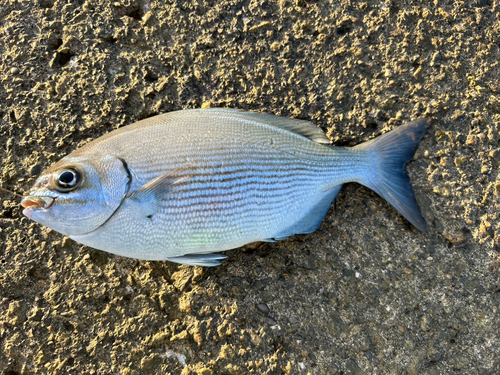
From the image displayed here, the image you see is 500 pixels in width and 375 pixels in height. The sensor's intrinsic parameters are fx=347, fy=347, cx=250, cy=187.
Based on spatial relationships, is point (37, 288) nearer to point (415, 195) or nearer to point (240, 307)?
point (240, 307)

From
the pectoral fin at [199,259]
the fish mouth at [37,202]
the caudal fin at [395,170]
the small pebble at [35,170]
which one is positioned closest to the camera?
the fish mouth at [37,202]

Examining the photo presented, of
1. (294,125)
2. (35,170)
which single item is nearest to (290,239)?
(294,125)

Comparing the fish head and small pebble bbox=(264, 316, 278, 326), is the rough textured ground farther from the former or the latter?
the fish head

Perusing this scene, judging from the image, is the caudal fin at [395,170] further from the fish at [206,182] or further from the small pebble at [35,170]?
the small pebble at [35,170]

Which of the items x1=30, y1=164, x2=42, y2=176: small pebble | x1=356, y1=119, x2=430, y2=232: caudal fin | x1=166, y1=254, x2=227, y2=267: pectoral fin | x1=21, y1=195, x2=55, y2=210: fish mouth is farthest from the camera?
x1=30, y1=164, x2=42, y2=176: small pebble

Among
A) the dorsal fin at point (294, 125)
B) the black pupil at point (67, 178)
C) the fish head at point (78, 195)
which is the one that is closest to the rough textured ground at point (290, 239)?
the dorsal fin at point (294, 125)

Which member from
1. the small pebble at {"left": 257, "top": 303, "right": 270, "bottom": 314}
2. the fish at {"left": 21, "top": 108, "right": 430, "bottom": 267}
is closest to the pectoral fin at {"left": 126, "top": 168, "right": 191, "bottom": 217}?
the fish at {"left": 21, "top": 108, "right": 430, "bottom": 267}
